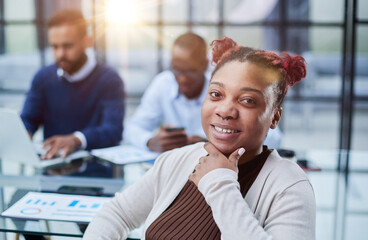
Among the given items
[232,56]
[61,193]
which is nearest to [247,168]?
[232,56]

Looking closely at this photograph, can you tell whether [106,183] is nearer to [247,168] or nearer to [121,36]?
[247,168]

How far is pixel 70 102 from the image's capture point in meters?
2.57

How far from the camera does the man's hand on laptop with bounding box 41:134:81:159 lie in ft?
6.26

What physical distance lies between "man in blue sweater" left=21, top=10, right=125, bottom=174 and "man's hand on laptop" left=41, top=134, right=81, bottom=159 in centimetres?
51

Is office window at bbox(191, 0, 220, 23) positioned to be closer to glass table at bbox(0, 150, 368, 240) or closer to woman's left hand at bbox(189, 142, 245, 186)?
glass table at bbox(0, 150, 368, 240)

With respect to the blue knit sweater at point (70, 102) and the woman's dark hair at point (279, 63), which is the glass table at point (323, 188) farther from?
the blue knit sweater at point (70, 102)

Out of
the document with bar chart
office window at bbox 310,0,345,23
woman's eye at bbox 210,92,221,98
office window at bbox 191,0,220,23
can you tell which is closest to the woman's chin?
woman's eye at bbox 210,92,221,98

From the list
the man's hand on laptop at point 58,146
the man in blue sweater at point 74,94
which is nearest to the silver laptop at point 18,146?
the man's hand on laptop at point 58,146

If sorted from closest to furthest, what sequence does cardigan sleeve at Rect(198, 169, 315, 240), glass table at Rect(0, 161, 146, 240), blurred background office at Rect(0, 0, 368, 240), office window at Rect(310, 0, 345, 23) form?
cardigan sleeve at Rect(198, 169, 315, 240), glass table at Rect(0, 161, 146, 240), blurred background office at Rect(0, 0, 368, 240), office window at Rect(310, 0, 345, 23)

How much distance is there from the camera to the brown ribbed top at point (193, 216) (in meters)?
0.89

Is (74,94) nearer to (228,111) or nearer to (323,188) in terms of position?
(323,188)

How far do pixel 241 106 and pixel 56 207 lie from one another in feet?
2.52

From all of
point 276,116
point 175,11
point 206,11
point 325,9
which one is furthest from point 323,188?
point 325,9

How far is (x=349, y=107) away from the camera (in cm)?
386
